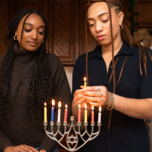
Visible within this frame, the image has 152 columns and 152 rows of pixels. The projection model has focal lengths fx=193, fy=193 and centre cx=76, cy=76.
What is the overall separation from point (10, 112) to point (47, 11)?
1745 mm

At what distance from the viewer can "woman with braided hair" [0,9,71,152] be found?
1210 millimetres

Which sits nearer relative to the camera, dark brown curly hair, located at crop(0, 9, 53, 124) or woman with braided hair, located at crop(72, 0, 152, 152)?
woman with braided hair, located at crop(72, 0, 152, 152)

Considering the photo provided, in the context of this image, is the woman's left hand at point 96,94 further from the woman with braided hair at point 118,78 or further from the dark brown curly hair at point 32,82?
the dark brown curly hair at point 32,82

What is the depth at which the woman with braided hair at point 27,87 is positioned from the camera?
3.97ft

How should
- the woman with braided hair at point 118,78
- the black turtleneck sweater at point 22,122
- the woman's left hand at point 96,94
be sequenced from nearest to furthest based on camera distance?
the woman's left hand at point 96,94, the woman with braided hair at point 118,78, the black turtleneck sweater at point 22,122

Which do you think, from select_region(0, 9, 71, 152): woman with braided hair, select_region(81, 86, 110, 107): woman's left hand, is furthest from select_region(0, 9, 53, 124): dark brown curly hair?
select_region(81, 86, 110, 107): woman's left hand

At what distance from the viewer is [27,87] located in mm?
1247

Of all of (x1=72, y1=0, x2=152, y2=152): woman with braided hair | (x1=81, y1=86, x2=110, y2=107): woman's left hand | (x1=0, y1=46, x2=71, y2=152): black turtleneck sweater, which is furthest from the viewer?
(x1=0, y1=46, x2=71, y2=152): black turtleneck sweater

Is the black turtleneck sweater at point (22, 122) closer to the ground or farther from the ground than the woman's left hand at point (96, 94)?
closer to the ground

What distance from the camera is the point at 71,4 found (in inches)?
102

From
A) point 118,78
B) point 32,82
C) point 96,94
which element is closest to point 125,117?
point 118,78

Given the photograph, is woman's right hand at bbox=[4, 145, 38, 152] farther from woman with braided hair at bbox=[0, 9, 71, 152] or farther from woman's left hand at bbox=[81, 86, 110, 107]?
woman's left hand at bbox=[81, 86, 110, 107]

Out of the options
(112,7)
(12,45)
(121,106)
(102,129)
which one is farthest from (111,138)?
(12,45)

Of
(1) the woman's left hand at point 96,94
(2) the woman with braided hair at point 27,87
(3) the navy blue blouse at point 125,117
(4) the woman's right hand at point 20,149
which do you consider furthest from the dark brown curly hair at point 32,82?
(1) the woman's left hand at point 96,94
